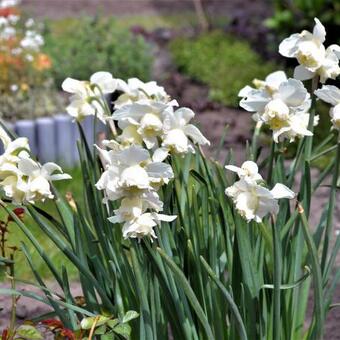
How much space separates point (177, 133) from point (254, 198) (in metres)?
0.26

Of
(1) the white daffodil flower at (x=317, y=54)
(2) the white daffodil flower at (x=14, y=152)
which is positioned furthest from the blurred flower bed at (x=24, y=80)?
(1) the white daffodil flower at (x=317, y=54)

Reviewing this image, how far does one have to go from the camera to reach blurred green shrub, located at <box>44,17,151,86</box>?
17.5 feet

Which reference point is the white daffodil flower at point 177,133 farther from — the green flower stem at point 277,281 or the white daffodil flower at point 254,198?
the green flower stem at point 277,281

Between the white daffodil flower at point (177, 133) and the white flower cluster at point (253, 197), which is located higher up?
the white daffodil flower at point (177, 133)

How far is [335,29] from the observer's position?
6.13 metres

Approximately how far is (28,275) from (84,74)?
223 cm

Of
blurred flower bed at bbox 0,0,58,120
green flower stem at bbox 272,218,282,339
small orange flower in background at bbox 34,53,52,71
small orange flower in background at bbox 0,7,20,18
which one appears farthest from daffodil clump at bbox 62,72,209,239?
small orange flower in background at bbox 0,7,20,18

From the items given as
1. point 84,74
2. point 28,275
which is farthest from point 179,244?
point 84,74

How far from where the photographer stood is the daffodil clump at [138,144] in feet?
5.78

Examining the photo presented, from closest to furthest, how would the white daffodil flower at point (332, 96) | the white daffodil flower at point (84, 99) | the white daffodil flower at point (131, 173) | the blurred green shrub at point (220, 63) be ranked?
the white daffodil flower at point (131, 173) → the white daffodil flower at point (332, 96) → the white daffodil flower at point (84, 99) → the blurred green shrub at point (220, 63)

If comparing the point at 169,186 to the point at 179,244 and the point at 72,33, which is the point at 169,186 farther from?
the point at 72,33

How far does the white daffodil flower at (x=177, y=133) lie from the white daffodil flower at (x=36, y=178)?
240 mm

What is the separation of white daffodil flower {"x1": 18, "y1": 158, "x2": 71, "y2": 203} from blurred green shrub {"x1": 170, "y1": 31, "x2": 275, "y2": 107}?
3.84 m

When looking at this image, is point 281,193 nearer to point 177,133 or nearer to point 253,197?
point 253,197
